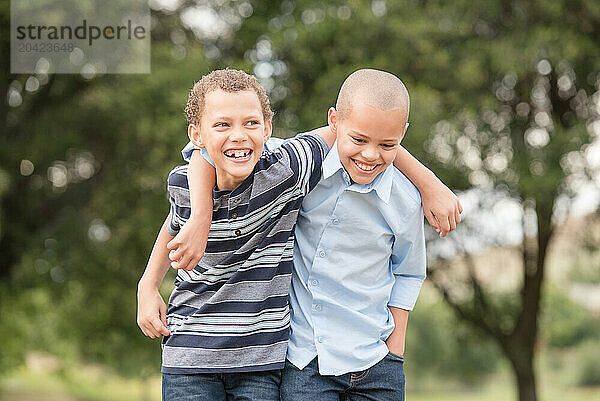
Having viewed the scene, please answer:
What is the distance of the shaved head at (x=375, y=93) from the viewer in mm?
1985

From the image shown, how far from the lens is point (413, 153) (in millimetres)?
7141

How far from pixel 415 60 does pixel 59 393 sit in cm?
627

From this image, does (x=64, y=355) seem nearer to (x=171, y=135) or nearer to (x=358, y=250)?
(x=171, y=135)

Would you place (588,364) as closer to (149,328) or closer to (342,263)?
(342,263)

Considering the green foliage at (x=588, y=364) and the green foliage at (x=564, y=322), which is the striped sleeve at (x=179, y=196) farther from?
the green foliage at (x=588, y=364)

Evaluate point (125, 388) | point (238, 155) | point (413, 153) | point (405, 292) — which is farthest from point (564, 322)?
point (238, 155)

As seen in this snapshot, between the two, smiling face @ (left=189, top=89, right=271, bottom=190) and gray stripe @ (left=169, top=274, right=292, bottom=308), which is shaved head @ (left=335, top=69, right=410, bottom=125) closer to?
smiling face @ (left=189, top=89, right=271, bottom=190)

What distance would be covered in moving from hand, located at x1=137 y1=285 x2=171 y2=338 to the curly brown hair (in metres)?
0.48

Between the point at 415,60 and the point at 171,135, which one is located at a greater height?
the point at 415,60

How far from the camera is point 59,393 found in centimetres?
1058

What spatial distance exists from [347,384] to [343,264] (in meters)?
0.31

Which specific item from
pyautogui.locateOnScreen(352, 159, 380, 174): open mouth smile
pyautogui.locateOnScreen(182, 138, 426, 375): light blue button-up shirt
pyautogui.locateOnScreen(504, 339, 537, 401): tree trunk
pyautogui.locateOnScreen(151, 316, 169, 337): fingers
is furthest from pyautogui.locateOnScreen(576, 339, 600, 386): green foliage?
pyautogui.locateOnScreen(151, 316, 169, 337): fingers

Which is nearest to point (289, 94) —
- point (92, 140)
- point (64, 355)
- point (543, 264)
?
point (92, 140)

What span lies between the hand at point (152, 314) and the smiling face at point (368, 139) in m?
0.61
